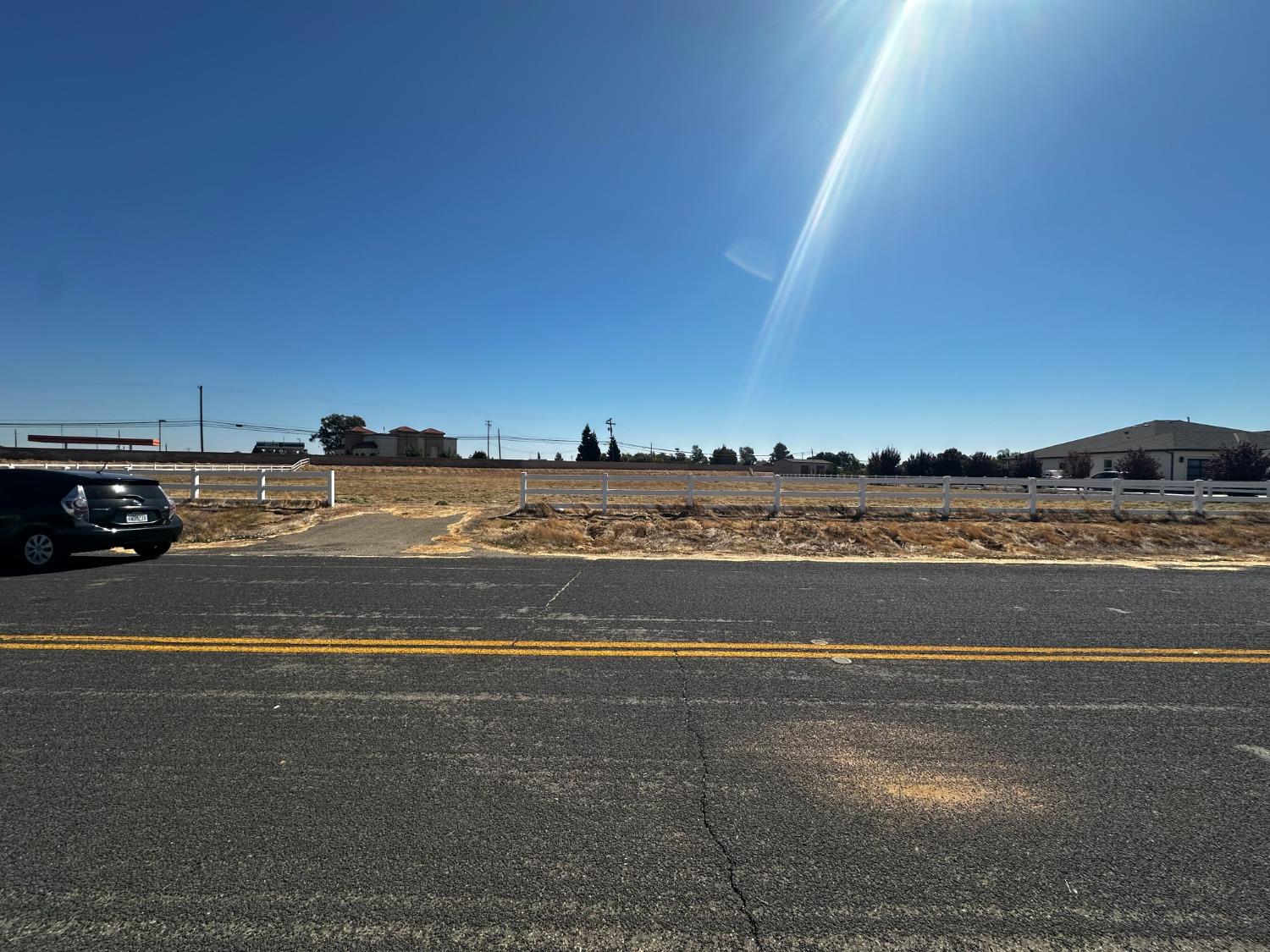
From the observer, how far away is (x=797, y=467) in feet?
297

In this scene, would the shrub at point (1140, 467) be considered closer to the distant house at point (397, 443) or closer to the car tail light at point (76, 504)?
the car tail light at point (76, 504)

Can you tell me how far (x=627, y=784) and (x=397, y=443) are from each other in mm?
96894

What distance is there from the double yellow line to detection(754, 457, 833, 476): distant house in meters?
72.8

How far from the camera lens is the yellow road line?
532 cm

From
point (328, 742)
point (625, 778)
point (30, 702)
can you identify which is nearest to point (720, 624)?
point (625, 778)

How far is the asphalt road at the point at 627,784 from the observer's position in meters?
2.22

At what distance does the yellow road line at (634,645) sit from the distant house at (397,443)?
87.7 meters

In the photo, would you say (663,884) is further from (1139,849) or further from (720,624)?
(720,624)

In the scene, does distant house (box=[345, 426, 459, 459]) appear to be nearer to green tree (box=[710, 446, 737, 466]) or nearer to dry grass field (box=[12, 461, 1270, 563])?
green tree (box=[710, 446, 737, 466])

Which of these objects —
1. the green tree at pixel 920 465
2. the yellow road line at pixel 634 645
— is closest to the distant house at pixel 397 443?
the green tree at pixel 920 465

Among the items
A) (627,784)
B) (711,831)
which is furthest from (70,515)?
(711,831)

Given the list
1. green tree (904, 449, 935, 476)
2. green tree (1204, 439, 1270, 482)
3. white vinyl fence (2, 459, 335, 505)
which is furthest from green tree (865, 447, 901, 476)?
white vinyl fence (2, 459, 335, 505)

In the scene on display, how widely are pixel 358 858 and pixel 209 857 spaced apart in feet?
1.94

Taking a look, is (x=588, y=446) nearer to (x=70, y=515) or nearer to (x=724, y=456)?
(x=724, y=456)
